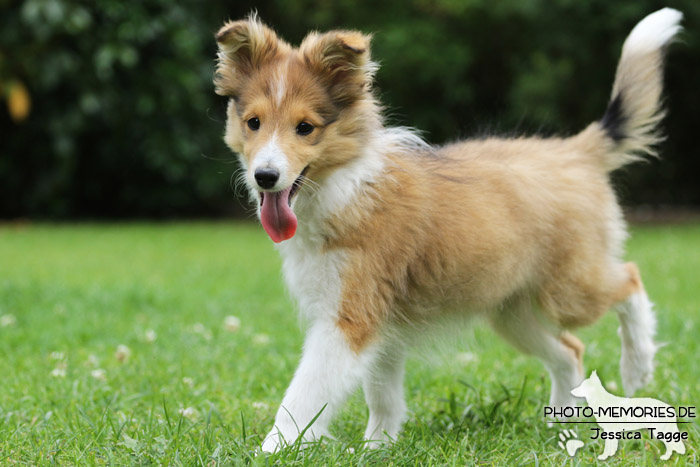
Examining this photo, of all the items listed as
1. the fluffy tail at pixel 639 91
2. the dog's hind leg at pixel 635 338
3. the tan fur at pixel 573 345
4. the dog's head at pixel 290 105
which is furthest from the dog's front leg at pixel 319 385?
the fluffy tail at pixel 639 91

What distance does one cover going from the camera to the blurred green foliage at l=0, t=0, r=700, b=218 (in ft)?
44.3

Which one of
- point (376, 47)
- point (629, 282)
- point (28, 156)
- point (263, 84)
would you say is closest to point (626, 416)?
point (629, 282)

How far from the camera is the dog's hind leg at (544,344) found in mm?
4160

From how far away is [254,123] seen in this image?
133 inches

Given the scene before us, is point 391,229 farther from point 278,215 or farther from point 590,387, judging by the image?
point 590,387

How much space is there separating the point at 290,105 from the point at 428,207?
80 centimetres

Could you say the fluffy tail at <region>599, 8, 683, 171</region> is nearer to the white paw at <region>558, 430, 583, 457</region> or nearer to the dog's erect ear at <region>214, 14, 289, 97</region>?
the white paw at <region>558, 430, 583, 457</region>

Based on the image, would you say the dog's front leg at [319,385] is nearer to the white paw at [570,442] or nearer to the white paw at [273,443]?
the white paw at [273,443]

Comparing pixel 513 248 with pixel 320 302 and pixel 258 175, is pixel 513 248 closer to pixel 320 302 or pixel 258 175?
pixel 320 302

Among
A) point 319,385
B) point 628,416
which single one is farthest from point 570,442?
point 319,385

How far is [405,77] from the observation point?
16.6 metres

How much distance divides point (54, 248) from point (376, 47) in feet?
24.8

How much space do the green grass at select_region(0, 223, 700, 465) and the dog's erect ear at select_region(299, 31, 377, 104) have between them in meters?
1.44

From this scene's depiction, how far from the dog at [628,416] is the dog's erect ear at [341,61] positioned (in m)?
1.57
